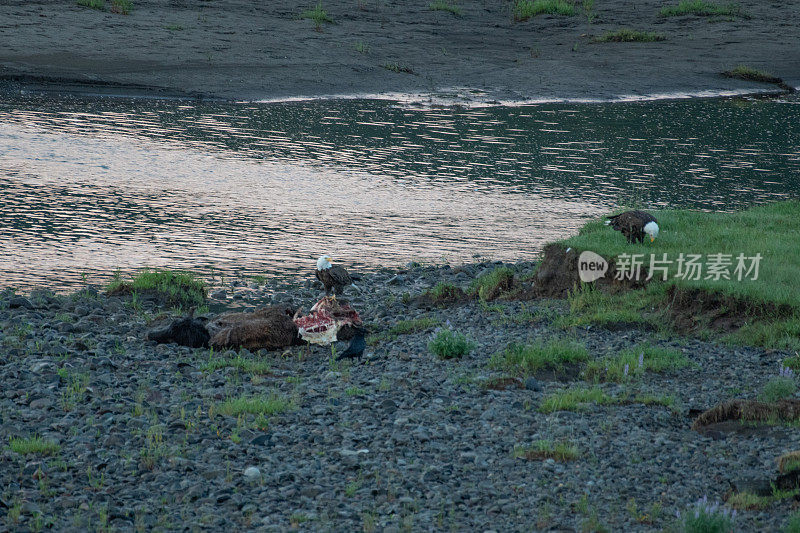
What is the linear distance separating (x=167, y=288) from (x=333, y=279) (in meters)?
2.81

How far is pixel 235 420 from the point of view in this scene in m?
9.34

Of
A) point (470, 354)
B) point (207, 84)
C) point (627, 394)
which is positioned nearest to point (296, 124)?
point (207, 84)

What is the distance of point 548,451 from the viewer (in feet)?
27.6

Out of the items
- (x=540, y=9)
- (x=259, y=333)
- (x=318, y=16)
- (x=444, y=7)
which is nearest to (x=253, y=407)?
(x=259, y=333)

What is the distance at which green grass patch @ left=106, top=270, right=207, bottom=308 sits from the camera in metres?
14.8

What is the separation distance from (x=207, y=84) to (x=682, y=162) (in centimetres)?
1886

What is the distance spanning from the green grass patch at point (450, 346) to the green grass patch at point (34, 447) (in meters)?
4.86

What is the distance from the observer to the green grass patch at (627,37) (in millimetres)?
47281

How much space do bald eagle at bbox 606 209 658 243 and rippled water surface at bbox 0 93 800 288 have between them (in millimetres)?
4552

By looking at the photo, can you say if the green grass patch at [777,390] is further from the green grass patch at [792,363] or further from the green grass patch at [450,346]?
the green grass patch at [450,346]

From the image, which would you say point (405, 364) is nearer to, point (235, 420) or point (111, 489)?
point (235, 420)

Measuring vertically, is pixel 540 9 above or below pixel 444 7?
above

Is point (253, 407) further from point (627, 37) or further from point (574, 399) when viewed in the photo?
point (627, 37)

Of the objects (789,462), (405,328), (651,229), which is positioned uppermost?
(651,229)
